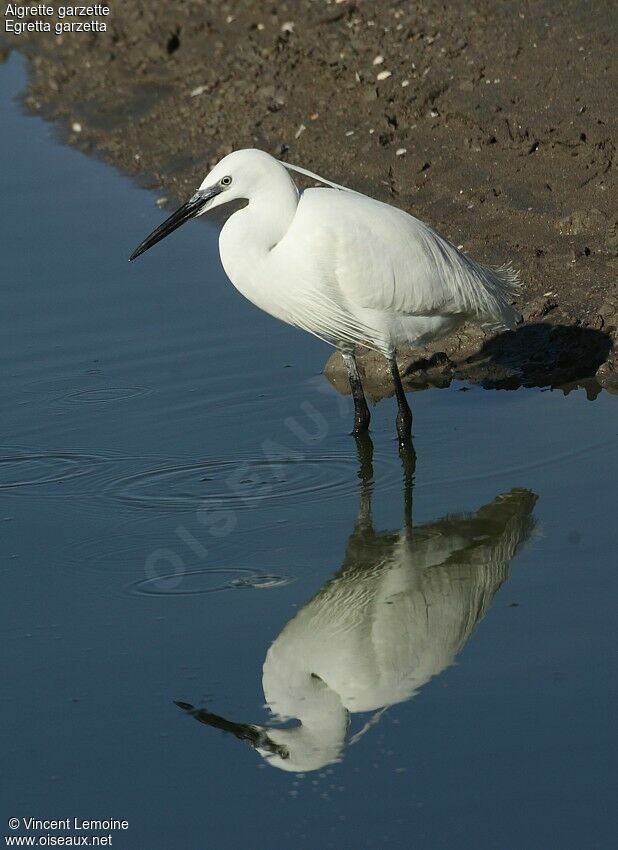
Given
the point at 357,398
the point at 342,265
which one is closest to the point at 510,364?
the point at 357,398

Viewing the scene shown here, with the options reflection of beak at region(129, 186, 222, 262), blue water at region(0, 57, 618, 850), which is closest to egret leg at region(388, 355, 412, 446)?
blue water at region(0, 57, 618, 850)

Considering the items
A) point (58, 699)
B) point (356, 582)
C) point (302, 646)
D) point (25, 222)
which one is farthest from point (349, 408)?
point (25, 222)

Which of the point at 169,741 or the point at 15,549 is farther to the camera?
the point at 15,549

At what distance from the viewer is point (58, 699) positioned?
15.4 feet

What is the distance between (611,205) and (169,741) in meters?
5.37

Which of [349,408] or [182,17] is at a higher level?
[182,17]

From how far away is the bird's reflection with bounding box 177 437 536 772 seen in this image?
4.56m

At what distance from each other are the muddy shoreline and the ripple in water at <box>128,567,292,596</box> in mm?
2320

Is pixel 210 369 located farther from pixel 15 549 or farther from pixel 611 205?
pixel 611 205

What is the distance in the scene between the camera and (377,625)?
17.4ft

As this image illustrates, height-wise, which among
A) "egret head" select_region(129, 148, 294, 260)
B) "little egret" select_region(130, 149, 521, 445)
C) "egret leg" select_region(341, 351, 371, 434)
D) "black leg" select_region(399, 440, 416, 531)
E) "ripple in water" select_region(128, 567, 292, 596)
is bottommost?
"ripple in water" select_region(128, 567, 292, 596)

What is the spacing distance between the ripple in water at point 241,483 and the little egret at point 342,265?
0.44 m

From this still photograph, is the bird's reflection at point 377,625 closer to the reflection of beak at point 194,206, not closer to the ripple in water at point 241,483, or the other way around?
the ripple in water at point 241,483

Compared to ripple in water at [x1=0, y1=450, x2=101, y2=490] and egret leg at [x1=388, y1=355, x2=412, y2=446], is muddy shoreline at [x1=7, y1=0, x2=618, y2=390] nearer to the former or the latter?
egret leg at [x1=388, y1=355, x2=412, y2=446]
